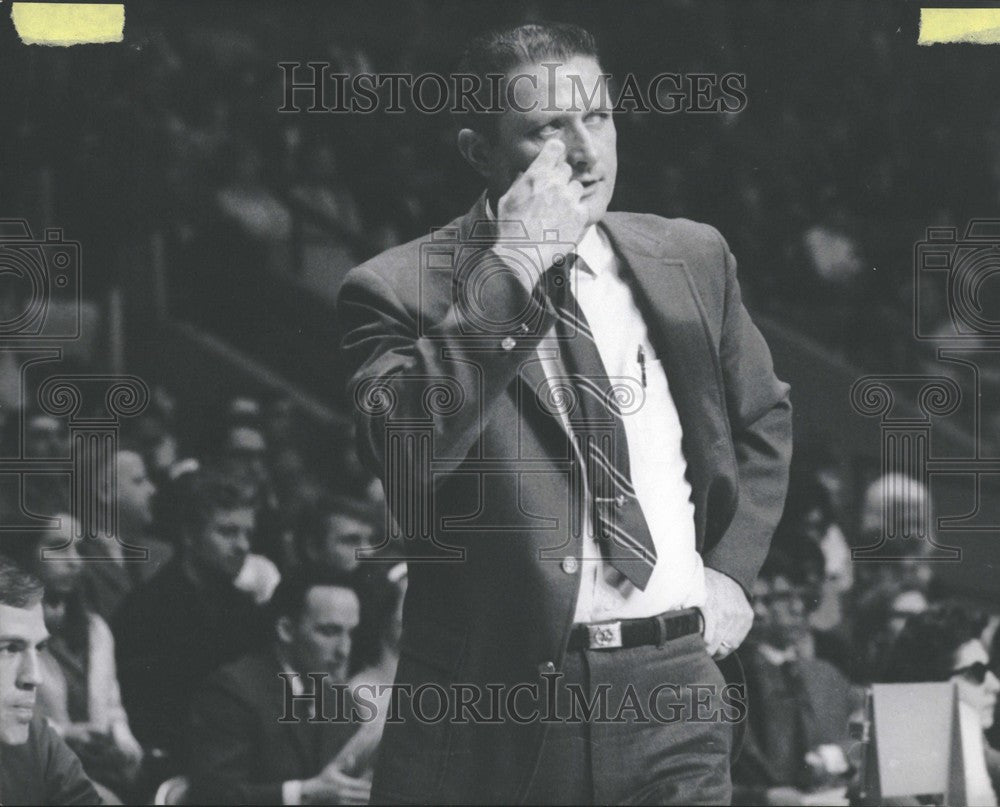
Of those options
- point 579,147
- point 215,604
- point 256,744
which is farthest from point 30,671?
point 579,147

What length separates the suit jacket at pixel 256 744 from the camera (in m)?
4.98

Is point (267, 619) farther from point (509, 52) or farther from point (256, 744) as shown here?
point (509, 52)

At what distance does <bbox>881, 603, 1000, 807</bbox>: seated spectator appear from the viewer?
5.16 meters

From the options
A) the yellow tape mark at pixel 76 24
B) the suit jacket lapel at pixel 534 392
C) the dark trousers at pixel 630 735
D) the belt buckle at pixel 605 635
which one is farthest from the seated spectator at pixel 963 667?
the yellow tape mark at pixel 76 24

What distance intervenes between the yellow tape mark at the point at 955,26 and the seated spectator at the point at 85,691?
367 cm

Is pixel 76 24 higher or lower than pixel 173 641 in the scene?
higher

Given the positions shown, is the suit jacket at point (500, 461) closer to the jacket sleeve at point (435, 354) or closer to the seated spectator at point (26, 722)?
the jacket sleeve at point (435, 354)

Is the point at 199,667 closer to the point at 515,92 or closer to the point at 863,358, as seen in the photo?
the point at 515,92

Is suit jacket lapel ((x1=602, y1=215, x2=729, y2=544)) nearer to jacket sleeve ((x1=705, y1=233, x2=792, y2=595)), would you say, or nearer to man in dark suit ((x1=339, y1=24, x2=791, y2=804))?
man in dark suit ((x1=339, y1=24, x2=791, y2=804))

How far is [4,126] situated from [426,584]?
7.47ft

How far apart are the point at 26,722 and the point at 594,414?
2.32 metres

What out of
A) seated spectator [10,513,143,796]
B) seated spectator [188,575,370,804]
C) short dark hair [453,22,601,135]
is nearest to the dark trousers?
seated spectator [188,575,370,804]

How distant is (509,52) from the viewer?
504 cm

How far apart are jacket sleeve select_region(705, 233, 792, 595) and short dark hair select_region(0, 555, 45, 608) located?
2397 millimetres
